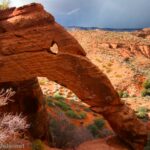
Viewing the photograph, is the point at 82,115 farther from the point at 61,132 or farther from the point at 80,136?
the point at 61,132

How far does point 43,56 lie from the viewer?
13.4 m

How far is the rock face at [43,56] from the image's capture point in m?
13.4

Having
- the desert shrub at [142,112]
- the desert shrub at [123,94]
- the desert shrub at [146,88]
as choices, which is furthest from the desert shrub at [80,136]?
the desert shrub at [146,88]

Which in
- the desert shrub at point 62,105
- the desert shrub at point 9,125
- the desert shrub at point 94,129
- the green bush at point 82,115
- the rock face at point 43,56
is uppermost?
the rock face at point 43,56

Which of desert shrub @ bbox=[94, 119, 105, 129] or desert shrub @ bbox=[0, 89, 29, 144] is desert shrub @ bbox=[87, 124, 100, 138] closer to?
desert shrub @ bbox=[94, 119, 105, 129]

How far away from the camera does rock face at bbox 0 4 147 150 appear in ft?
43.9

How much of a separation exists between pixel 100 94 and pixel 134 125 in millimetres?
2093

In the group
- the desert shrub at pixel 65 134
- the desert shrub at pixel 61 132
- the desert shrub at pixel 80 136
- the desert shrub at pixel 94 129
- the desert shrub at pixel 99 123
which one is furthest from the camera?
the desert shrub at pixel 99 123

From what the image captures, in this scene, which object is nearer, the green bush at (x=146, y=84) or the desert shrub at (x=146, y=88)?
the desert shrub at (x=146, y=88)

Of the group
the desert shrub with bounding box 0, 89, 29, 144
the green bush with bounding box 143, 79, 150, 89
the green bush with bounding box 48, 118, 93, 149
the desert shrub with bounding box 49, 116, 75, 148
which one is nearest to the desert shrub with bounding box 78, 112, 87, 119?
the green bush with bounding box 48, 118, 93, 149

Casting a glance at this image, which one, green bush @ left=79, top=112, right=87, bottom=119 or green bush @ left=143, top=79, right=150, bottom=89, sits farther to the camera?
green bush @ left=143, top=79, right=150, bottom=89

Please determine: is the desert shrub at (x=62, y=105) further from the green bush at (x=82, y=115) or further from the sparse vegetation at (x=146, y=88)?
the sparse vegetation at (x=146, y=88)

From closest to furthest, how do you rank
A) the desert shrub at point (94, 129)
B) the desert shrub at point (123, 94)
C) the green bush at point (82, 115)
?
the desert shrub at point (94, 129) → the green bush at point (82, 115) → the desert shrub at point (123, 94)

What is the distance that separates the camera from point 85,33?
194ft
